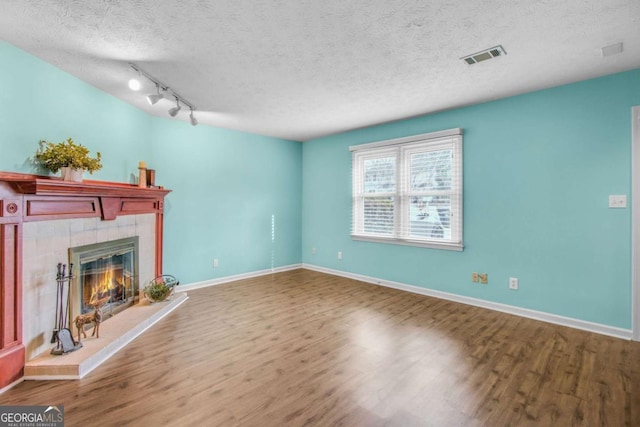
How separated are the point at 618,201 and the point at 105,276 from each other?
520 centimetres

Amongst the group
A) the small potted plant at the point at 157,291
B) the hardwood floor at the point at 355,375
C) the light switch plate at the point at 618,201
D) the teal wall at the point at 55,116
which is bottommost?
the hardwood floor at the point at 355,375

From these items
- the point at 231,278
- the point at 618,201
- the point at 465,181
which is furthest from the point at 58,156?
the point at 618,201

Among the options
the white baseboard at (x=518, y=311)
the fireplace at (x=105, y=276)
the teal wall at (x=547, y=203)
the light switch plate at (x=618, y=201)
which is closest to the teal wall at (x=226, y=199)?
the fireplace at (x=105, y=276)

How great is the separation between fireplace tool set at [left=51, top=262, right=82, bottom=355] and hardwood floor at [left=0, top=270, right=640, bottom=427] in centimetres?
29

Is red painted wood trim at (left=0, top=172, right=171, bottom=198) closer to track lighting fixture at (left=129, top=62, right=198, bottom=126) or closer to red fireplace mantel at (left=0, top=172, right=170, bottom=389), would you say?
red fireplace mantel at (left=0, top=172, right=170, bottom=389)

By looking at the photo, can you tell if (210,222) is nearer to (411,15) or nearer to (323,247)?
(323,247)

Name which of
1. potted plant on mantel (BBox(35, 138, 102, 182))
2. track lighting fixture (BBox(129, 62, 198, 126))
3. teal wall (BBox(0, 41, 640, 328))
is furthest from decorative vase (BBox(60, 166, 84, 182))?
track lighting fixture (BBox(129, 62, 198, 126))

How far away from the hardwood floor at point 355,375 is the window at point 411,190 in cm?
123

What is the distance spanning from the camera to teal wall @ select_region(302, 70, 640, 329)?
2873 mm

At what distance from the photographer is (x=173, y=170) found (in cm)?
431

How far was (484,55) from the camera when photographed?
2504 mm

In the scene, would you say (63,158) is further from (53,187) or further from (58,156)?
(53,187)

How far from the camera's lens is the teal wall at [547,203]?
287cm

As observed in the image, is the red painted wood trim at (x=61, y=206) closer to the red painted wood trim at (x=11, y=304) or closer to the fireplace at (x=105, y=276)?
the red painted wood trim at (x=11, y=304)
